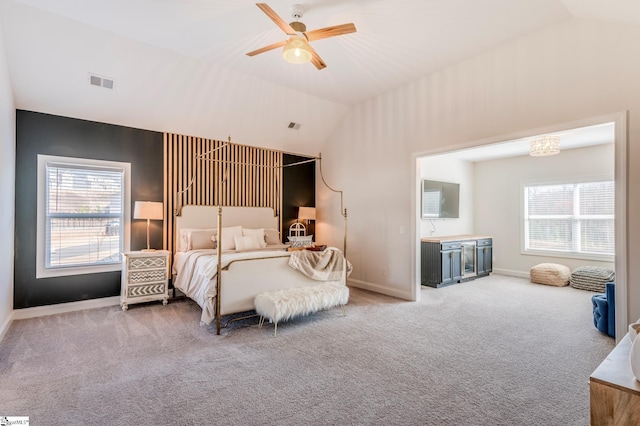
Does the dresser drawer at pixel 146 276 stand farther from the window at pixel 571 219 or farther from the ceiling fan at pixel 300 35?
the window at pixel 571 219

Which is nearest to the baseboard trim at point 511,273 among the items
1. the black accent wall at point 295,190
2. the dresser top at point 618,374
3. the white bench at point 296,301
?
the black accent wall at point 295,190

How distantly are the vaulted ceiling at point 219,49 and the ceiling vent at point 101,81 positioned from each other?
0.22ft

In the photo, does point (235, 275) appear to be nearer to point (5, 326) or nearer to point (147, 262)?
point (147, 262)

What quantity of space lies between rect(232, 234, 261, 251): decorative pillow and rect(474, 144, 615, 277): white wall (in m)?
5.69

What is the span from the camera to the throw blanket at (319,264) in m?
4.08

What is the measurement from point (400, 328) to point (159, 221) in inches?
159

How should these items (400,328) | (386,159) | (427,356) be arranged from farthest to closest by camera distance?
(386,159)
(400,328)
(427,356)

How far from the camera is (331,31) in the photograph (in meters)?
2.79

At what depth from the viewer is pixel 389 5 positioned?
9.85 ft

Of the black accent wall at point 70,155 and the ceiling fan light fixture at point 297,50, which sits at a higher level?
the ceiling fan light fixture at point 297,50

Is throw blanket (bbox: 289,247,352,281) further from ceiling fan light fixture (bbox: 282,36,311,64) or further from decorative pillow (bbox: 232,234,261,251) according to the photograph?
ceiling fan light fixture (bbox: 282,36,311,64)

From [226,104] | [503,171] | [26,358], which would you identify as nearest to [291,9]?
[226,104]

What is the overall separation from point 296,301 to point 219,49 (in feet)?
10.7

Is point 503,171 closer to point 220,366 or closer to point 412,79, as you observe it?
point 412,79
